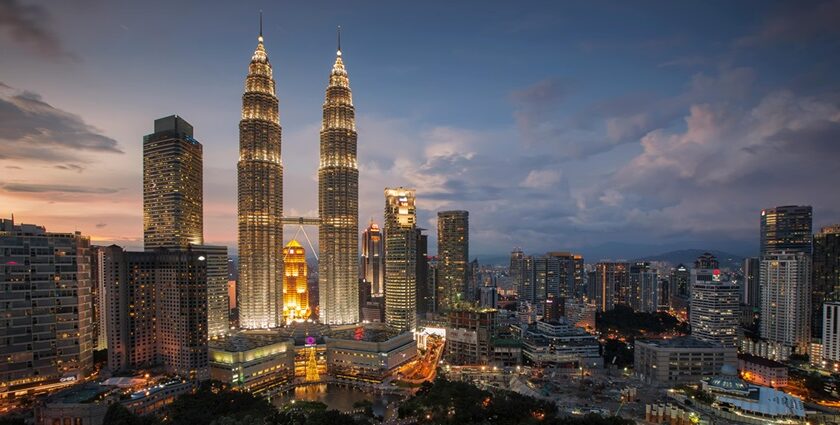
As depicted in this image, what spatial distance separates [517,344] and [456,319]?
291 inches

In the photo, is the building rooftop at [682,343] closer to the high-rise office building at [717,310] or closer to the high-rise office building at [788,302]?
the high-rise office building at [717,310]

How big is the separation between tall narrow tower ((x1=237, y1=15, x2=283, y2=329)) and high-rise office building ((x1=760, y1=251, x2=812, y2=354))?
6660 cm

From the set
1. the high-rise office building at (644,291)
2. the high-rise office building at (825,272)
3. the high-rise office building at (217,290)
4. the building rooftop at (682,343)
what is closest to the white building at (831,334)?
the high-rise office building at (825,272)

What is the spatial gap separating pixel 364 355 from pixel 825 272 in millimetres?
60261

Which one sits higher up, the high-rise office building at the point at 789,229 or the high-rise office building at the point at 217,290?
the high-rise office building at the point at 789,229

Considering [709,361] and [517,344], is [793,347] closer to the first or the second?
[709,361]

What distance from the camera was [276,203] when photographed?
67.8 meters

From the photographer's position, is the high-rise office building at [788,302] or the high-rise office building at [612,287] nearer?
the high-rise office building at [788,302]

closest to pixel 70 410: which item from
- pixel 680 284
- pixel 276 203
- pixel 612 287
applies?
pixel 276 203

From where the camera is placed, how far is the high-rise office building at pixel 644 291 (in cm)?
8838

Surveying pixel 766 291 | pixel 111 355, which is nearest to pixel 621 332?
pixel 766 291

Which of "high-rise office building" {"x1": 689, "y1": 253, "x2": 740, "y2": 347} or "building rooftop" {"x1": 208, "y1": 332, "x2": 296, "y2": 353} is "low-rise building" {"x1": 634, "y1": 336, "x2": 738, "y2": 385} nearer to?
"high-rise office building" {"x1": 689, "y1": 253, "x2": 740, "y2": 347}

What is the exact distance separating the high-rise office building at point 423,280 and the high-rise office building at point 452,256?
9.06 feet

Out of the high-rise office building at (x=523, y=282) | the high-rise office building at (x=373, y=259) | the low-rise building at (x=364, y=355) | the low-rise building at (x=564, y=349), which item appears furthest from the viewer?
the high-rise office building at (x=373, y=259)
